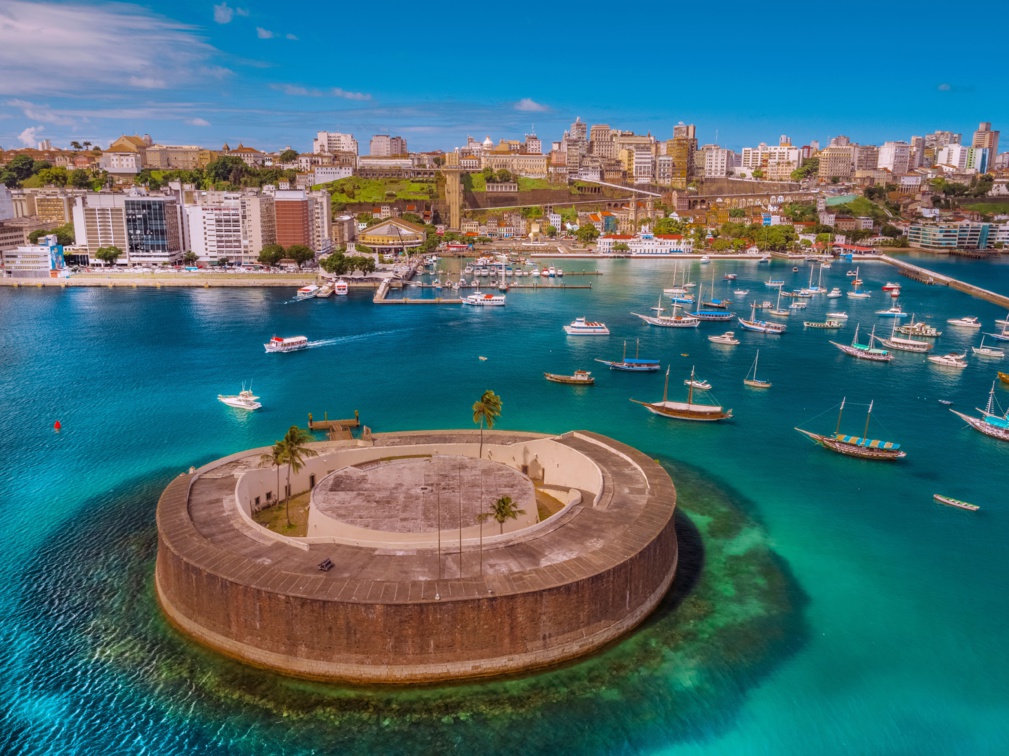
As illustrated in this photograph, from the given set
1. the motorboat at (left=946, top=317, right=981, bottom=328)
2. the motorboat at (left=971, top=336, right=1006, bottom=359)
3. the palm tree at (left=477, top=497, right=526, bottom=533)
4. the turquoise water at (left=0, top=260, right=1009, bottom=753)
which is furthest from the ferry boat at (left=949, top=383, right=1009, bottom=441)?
the motorboat at (left=946, top=317, right=981, bottom=328)

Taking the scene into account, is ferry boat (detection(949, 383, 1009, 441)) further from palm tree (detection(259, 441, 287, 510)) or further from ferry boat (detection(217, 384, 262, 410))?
ferry boat (detection(217, 384, 262, 410))

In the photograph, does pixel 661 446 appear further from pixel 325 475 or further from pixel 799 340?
pixel 799 340

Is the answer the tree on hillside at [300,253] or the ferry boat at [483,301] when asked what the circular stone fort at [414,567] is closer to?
the ferry boat at [483,301]

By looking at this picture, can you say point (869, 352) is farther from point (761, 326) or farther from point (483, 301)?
point (483, 301)

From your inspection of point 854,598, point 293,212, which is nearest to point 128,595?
point 854,598

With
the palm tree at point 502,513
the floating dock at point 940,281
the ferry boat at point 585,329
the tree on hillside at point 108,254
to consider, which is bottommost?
the ferry boat at point 585,329

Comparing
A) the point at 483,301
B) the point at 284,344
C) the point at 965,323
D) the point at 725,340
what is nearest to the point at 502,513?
the point at 284,344

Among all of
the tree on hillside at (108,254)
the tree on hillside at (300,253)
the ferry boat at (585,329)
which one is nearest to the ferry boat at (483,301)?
the ferry boat at (585,329)
